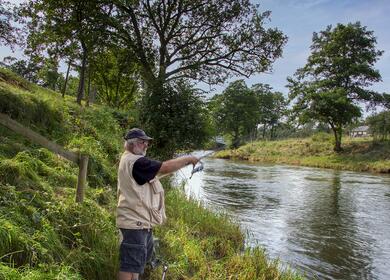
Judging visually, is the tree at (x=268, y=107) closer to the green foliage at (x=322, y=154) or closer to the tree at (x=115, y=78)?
the green foliage at (x=322, y=154)

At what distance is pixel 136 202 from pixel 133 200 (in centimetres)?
4

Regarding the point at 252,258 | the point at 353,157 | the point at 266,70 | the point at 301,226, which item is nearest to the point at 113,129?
the point at 301,226

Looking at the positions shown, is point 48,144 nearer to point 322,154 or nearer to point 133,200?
point 133,200

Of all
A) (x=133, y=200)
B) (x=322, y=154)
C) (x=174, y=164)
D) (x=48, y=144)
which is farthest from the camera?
(x=322, y=154)

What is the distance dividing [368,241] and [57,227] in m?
9.13

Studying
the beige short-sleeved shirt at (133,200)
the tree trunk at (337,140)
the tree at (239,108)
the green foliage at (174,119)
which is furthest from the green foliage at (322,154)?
the beige short-sleeved shirt at (133,200)

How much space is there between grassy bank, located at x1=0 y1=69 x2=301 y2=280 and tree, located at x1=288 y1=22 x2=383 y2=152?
3561 centimetres

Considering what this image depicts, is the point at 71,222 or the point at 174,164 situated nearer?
the point at 174,164

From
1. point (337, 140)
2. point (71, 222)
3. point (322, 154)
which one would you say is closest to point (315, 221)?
point (71, 222)

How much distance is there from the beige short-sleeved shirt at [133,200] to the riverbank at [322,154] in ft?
97.1

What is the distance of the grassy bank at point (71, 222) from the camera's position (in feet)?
14.8

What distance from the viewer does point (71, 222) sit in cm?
562

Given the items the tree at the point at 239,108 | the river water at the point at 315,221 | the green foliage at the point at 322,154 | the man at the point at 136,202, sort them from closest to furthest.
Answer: the man at the point at 136,202
the river water at the point at 315,221
the green foliage at the point at 322,154
the tree at the point at 239,108

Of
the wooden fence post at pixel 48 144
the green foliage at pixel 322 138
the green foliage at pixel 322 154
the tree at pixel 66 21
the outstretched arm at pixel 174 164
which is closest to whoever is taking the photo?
the outstretched arm at pixel 174 164
